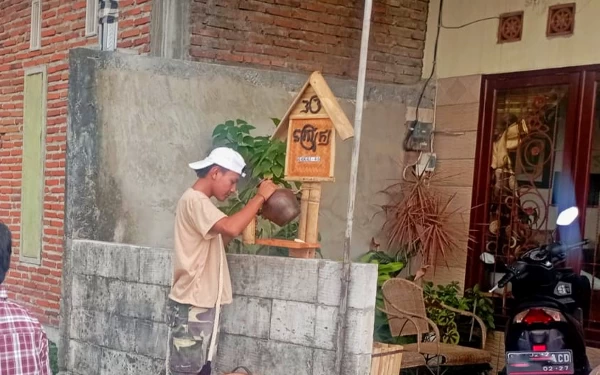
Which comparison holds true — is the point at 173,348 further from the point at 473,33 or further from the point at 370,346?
the point at 473,33

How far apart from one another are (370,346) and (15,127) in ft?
18.5

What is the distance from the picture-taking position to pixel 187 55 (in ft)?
23.1

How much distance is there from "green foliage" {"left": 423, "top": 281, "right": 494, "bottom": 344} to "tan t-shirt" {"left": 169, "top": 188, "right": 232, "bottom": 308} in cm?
257

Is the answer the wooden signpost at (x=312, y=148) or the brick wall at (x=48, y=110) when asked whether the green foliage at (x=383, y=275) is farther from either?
the brick wall at (x=48, y=110)

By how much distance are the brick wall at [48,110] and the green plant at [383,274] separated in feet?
8.92

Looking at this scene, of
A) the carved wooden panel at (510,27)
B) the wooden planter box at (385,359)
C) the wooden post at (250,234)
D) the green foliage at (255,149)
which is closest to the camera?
the wooden planter box at (385,359)

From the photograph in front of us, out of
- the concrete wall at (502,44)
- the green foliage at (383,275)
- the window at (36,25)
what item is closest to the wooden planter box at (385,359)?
the green foliage at (383,275)

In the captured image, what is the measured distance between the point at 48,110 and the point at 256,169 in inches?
129

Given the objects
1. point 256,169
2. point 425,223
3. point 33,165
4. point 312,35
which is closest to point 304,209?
point 256,169

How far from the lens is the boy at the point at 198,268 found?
5.00 meters

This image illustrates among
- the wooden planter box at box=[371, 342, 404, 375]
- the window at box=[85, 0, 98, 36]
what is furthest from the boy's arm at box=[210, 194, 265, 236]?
the window at box=[85, 0, 98, 36]

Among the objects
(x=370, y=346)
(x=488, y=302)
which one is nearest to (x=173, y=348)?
(x=370, y=346)

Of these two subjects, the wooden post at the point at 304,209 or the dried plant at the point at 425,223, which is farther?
the dried plant at the point at 425,223

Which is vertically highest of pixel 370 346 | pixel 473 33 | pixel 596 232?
pixel 473 33
